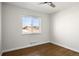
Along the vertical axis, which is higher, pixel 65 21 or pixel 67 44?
pixel 65 21

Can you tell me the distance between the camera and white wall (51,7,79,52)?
1019 millimetres

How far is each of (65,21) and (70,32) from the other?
23 centimetres

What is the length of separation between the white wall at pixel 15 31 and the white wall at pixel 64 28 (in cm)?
12

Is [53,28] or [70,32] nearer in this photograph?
[53,28]

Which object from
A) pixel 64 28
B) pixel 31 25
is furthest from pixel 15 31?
pixel 64 28

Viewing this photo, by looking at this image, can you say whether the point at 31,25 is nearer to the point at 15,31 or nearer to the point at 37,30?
the point at 37,30

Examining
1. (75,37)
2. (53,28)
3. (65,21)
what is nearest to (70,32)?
(75,37)

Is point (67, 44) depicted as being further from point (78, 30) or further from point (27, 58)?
point (27, 58)

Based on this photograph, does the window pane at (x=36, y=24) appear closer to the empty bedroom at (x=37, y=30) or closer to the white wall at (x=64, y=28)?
the empty bedroom at (x=37, y=30)

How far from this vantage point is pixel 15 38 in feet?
3.72

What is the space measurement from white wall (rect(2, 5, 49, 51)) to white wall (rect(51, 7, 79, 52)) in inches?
4.6

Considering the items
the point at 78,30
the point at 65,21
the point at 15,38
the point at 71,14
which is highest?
the point at 71,14

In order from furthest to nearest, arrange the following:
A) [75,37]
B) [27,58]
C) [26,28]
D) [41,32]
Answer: [75,37]
[41,32]
[26,28]
[27,58]

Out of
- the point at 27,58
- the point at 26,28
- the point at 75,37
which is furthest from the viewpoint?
the point at 75,37
